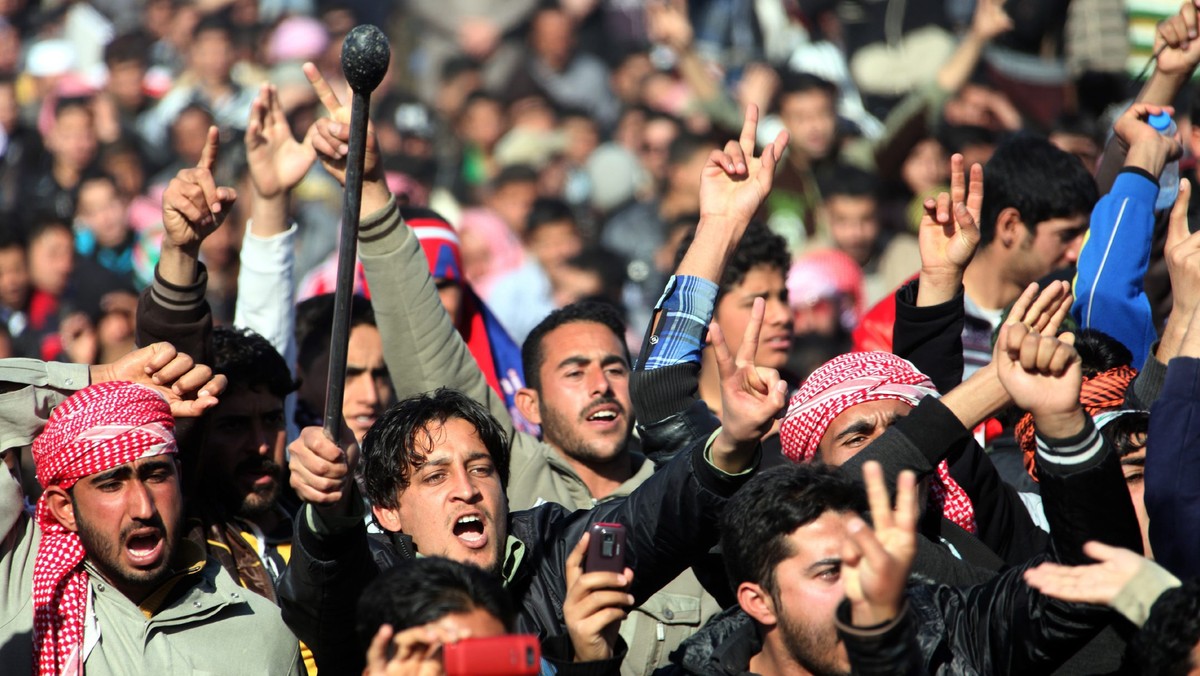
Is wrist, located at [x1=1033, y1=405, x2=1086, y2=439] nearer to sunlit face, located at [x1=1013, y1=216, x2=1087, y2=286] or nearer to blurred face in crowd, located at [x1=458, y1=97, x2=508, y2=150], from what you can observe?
sunlit face, located at [x1=1013, y1=216, x2=1087, y2=286]

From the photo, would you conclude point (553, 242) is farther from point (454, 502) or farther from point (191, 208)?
point (454, 502)

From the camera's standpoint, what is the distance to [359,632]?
3.65 meters

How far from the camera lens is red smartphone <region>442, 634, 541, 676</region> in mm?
3275

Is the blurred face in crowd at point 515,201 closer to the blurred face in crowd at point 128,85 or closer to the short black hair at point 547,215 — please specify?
the short black hair at point 547,215

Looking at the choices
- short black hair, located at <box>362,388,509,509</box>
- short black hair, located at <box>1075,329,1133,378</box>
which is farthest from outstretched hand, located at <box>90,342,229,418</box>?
short black hair, located at <box>1075,329,1133,378</box>

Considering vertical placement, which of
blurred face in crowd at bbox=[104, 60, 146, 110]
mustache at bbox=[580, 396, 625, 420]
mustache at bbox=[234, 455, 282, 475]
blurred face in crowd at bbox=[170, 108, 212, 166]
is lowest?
mustache at bbox=[580, 396, 625, 420]

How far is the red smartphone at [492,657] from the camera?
129 inches

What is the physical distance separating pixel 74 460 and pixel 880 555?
2.24 m

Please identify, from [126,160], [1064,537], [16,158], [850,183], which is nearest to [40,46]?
[16,158]

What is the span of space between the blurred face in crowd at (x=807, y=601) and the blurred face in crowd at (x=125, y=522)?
5.24 feet

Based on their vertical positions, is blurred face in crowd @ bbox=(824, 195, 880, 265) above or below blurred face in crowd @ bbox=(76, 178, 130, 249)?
below

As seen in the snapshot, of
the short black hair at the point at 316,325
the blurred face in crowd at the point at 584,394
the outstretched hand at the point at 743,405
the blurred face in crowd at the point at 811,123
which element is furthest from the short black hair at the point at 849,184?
the outstretched hand at the point at 743,405

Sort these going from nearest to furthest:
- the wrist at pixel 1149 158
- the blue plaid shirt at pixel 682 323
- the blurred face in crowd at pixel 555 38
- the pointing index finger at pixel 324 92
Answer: the blue plaid shirt at pixel 682 323, the pointing index finger at pixel 324 92, the wrist at pixel 1149 158, the blurred face in crowd at pixel 555 38

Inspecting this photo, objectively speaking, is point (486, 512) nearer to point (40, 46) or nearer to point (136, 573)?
point (136, 573)
